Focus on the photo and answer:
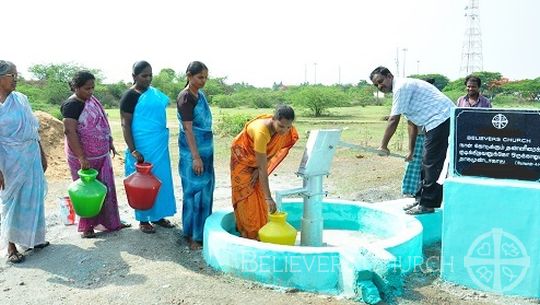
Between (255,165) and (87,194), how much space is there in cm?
147

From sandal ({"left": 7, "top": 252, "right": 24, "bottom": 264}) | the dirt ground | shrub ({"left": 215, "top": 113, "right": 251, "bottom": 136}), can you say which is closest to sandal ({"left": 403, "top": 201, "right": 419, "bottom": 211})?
the dirt ground

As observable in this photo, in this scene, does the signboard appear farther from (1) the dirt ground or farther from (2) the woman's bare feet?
(2) the woman's bare feet

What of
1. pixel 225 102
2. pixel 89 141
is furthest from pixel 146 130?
pixel 225 102

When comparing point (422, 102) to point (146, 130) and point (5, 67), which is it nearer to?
point (146, 130)

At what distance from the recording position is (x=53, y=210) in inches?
260

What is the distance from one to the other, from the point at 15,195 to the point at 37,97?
1099 inches

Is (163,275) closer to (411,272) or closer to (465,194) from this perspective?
(411,272)

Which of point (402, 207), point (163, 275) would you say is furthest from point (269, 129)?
point (402, 207)

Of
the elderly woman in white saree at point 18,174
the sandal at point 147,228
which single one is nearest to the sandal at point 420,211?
the sandal at point 147,228

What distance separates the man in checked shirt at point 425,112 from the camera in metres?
4.77

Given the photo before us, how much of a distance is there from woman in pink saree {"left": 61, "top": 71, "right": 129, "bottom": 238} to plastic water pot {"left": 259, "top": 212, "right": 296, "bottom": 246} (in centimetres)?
176

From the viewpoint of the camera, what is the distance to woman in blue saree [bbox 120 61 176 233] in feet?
16.2

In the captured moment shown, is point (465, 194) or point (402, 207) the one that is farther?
point (402, 207)

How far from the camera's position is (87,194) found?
4.71 meters
